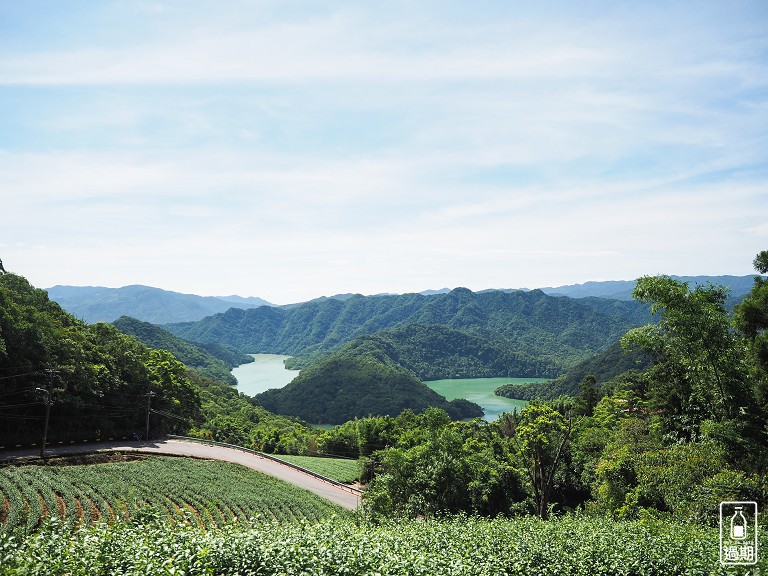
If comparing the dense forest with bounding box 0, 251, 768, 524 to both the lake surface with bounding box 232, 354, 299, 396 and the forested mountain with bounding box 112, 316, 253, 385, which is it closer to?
the forested mountain with bounding box 112, 316, 253, 385

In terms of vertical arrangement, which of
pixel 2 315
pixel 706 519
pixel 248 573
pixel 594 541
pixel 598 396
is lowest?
pixel 598 396

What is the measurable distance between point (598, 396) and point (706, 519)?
5708 centimetres

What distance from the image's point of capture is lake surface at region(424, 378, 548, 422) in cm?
11469

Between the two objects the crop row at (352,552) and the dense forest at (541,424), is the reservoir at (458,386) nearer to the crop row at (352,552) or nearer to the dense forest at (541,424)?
the dense forest at (541,424)

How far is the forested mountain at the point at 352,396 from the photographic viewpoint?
105m

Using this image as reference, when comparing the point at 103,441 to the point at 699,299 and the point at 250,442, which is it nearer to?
the point at 250,442

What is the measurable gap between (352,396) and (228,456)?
74.5 m

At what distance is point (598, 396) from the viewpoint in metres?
65.7

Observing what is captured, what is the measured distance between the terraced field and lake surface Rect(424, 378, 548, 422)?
7778 cm

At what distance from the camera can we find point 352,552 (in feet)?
23.4

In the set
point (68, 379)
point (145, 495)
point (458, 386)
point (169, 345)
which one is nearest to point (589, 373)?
point (458, 386)

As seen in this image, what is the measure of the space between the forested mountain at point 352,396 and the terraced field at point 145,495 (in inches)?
2967

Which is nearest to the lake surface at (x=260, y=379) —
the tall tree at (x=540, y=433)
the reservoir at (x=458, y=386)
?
the reservoir at (x=458, y=386)

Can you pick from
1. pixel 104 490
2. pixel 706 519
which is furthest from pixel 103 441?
pixel 706 519
